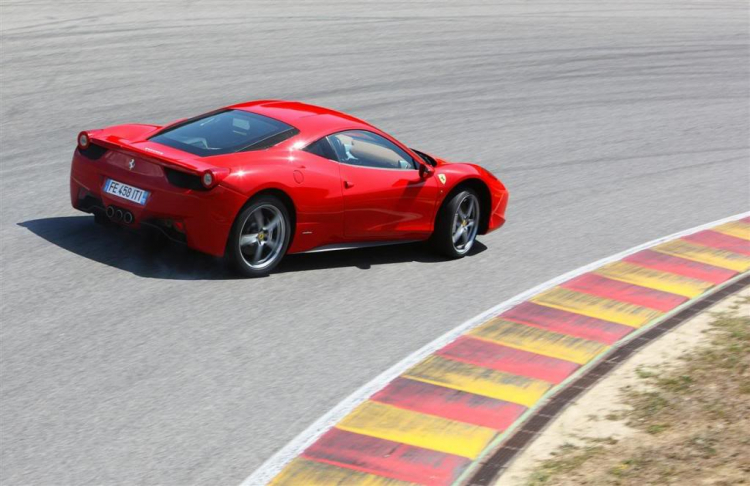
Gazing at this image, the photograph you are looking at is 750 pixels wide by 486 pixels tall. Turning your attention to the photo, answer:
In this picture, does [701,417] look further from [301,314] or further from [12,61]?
[12,61]

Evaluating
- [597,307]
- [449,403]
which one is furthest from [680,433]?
[597,307]

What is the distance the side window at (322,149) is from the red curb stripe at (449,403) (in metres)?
2.52

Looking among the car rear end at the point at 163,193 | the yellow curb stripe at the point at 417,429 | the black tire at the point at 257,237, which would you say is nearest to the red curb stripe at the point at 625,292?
the black tire at the point at 257,237

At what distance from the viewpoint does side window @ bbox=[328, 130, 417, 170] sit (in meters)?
9.38

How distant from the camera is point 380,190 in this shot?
9523mm

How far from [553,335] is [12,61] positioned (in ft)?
A: 37.2

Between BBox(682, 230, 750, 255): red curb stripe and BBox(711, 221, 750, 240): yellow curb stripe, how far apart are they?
10 cm

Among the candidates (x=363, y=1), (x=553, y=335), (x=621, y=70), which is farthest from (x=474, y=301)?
(x=363, y=1)

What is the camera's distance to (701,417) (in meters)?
6.80

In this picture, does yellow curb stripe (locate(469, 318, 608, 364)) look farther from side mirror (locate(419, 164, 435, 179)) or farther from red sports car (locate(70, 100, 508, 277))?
side mirror (locate(419, 164, 435, 179))

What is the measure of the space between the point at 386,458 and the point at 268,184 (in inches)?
117

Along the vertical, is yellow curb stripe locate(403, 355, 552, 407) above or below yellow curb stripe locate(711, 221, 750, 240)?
below

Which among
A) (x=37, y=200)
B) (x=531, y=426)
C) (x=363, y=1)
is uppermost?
(x=363, y=1)

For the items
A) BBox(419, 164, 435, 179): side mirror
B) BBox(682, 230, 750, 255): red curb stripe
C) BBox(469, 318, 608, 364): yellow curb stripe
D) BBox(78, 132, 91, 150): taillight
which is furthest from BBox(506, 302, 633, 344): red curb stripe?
BBox(78, 132, 91, 150): taillight
